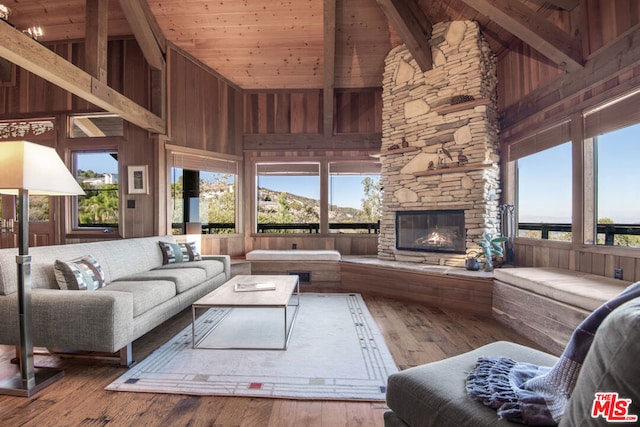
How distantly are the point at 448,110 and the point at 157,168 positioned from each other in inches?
171

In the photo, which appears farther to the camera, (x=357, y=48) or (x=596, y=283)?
(x=357, y=48)

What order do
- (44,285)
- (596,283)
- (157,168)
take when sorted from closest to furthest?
(44,285) → (596,283) → (157,168)

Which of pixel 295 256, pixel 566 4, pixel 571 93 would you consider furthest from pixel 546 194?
pixel 295 256

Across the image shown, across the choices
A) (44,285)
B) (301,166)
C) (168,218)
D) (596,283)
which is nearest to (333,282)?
(301,166)

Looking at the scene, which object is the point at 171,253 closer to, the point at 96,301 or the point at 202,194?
the point at 202,194

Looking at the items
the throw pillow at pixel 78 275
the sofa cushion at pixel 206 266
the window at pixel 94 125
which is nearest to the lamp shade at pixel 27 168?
the throw pillow at pixel 78 275

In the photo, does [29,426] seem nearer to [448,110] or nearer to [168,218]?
[168,218]

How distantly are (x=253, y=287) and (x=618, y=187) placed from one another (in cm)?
360

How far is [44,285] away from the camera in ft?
8.13

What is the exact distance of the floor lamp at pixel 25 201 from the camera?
6.38 ft

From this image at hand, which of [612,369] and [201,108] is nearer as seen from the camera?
[612,369]

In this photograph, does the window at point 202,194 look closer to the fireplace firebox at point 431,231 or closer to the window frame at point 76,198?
the window frame at point 76,198

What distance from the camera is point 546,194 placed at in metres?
3.74

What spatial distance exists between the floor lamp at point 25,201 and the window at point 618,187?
4.64 m
